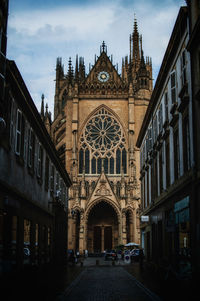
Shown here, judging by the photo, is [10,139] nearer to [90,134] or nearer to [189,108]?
[189,108]

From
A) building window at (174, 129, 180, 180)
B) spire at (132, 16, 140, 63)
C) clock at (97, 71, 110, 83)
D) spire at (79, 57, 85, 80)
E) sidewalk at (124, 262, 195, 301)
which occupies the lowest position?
sidewalk at (124, 262, 195, 301)

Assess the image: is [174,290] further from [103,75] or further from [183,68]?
[103,75]

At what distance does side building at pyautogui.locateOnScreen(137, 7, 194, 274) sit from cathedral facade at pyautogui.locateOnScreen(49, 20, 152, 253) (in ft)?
96.2

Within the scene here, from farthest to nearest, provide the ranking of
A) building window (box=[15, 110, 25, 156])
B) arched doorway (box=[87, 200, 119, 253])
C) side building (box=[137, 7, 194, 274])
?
1. arched doorway (box=[87, 200, 119, 253])
2. building window (box=[15, 110, 25, 156])
3. side building (box=[137, 7, 194, 274])

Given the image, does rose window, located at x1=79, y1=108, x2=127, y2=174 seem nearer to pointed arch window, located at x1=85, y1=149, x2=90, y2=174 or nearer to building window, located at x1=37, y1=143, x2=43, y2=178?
pointed arch window, located at x1=85, y1=149, x2=90, y2=174

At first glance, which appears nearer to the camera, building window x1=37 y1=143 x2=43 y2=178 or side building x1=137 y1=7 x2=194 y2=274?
side building x1=137 y1=7 x2=194 y2=274

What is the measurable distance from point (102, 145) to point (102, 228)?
1239 centimetres

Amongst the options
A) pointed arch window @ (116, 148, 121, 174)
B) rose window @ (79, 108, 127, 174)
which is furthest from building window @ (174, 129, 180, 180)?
pointed arch window @ (116, 148, 121, 174)

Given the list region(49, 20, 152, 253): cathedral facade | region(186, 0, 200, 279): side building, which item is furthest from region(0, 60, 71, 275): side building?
region(49, 20, 152, 253): cathedral facade

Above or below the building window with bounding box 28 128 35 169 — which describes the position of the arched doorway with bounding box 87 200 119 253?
below

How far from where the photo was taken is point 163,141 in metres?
25.2

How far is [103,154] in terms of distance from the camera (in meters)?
64.1

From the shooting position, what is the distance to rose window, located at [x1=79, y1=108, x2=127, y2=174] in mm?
63781

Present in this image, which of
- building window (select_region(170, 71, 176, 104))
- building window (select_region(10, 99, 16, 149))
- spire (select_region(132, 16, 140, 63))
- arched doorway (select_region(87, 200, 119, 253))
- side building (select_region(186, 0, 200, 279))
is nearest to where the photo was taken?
side building (select_region(186, 0, 200, 279))
